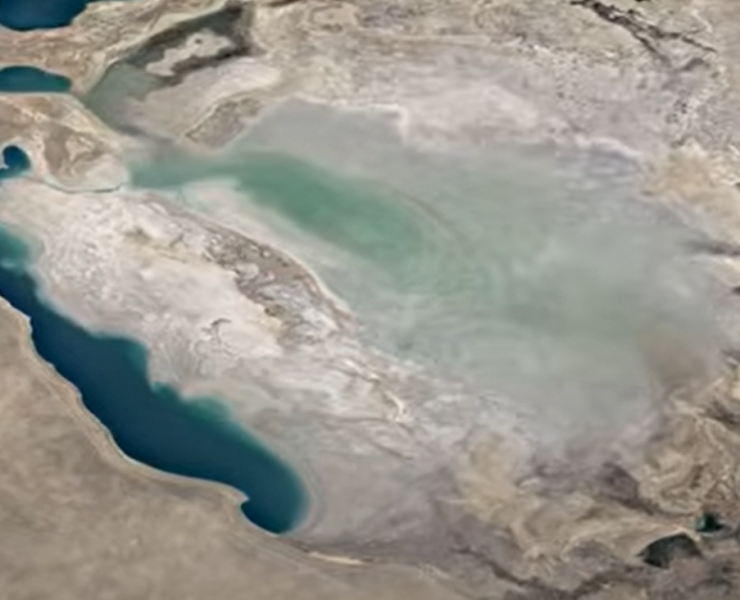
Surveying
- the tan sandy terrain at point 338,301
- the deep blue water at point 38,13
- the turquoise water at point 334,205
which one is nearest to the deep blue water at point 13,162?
A: the tan sandy terrain at point 338,301

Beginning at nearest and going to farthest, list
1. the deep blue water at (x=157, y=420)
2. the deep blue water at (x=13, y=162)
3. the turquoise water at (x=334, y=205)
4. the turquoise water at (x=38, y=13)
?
the deep blue water at (x=157, y=420) < the turquoise water at (x=334, y=205) < the deep blue water at (x=13, y=162) < the turquoise water at (x=38, y=13)

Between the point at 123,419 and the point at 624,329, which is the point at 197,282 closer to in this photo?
the point at 123,419

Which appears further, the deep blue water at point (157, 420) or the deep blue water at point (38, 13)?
the deep blue water at point (38, 13)

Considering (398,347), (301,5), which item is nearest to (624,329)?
(398,347)

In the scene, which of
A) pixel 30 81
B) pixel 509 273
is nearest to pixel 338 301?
pixel 509 273

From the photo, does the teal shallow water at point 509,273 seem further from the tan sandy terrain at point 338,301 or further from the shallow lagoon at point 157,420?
the shallow lagoon at point 157,420

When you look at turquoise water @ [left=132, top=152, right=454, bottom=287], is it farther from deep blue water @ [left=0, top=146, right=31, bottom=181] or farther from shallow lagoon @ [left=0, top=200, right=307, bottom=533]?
shallow lagoon @ [left=0, top=200, right=307, bottom=533]

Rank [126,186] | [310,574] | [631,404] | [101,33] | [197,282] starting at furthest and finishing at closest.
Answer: [101,33]
[126,186]
[197,282]
[631,404]
[310,574]

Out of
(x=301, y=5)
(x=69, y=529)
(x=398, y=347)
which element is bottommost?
(x=69, y=529)
